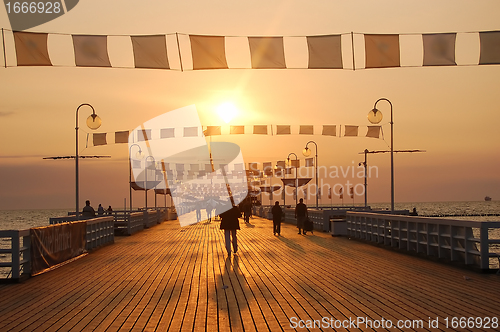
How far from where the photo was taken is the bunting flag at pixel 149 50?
Result: 13.5 metres

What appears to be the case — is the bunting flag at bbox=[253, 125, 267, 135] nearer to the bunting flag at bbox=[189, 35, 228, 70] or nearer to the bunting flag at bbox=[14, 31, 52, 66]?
the bunting flag at bbox=[189, 35, 228, 70]

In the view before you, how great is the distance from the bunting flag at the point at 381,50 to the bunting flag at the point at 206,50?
Result: 349 centimetres

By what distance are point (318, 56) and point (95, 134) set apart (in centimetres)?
1805

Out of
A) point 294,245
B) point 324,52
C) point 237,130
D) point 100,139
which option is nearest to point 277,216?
point 294,245

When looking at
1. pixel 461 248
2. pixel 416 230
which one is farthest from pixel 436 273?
pixel 416 230

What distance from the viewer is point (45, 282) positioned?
1109cm

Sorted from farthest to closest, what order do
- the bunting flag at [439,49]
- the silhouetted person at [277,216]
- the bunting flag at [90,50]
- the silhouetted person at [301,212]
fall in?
the silhouetted person at [277,216] < the silhouetted person at [301,212] < the bunting flag at [439,49] < the bunting flag at [90,50]

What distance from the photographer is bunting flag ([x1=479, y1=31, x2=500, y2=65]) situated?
13.2m

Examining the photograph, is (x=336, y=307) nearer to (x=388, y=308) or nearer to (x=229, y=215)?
(x=388, y=308)

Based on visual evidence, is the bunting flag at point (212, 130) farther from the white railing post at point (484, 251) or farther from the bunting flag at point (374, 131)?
the white railing post at point (484, 251)

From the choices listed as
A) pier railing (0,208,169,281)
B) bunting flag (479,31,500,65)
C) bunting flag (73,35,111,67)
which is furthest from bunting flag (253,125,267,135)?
bunting flag (479,31,500,65)

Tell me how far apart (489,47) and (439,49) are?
1.11 m

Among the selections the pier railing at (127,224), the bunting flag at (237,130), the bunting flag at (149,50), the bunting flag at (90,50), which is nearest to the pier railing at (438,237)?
the bunting flag at (149,50)

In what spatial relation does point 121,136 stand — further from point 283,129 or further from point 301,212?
point 301,212
